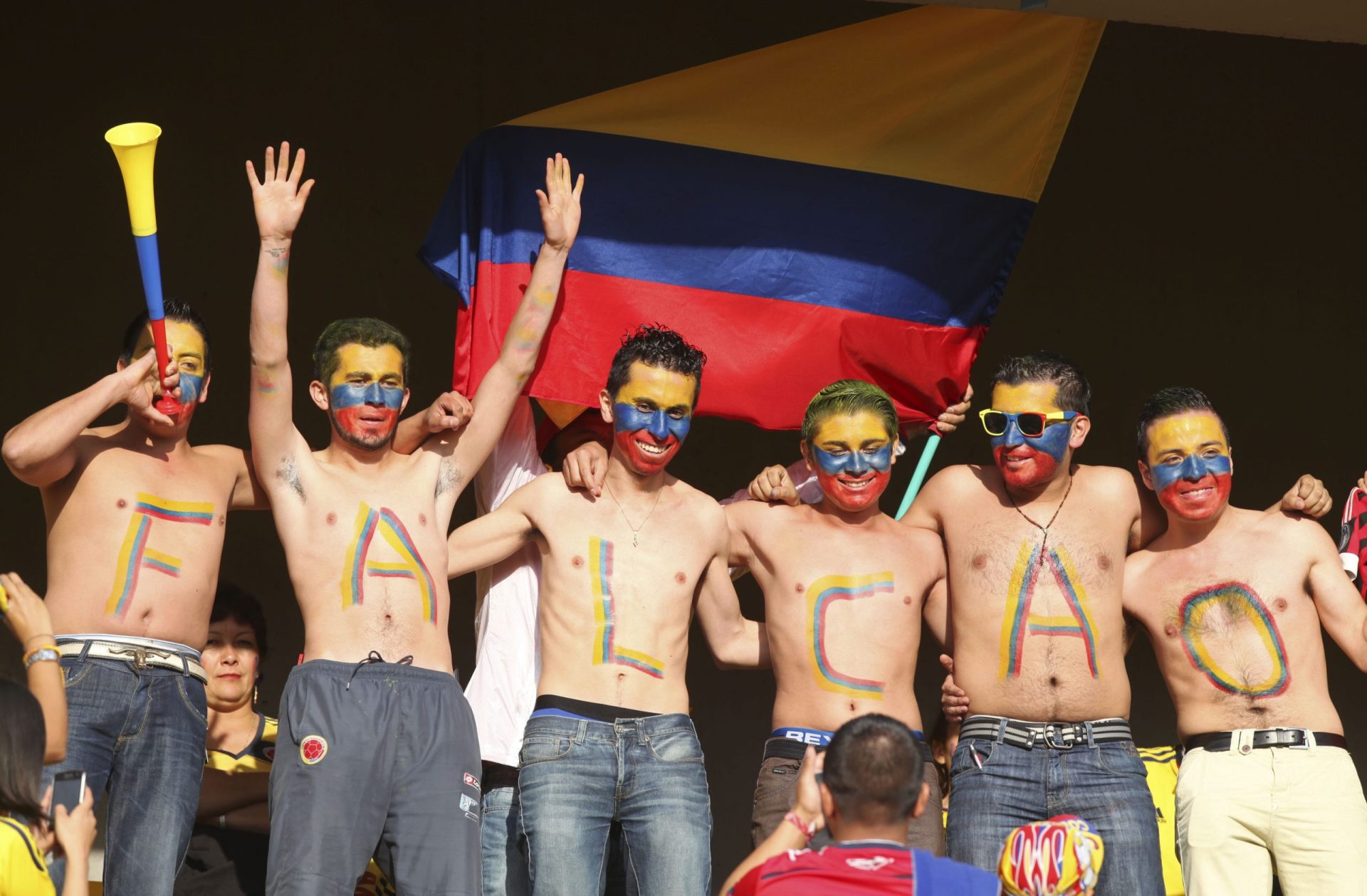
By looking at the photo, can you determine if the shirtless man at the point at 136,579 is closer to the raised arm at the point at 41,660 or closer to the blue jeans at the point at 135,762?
the blue jeans at the point at 135,762

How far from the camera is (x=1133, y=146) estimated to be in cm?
912

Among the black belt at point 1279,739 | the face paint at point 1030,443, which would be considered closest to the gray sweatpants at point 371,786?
the face paint at point 1030,443

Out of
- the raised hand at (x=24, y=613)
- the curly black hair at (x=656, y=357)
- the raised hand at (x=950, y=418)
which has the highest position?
the curly black hair at (x=656, y=357)

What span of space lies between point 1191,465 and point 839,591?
130 cm

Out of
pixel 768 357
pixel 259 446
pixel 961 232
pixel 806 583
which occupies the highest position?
pixel 961 232

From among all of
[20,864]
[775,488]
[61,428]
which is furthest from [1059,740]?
[61,428]

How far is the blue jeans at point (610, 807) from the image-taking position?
17.3 feet

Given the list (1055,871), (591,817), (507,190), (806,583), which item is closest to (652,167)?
(507,190)

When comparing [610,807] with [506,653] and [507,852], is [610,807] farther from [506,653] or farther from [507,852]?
[506,653]

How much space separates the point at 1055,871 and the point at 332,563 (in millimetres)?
2545

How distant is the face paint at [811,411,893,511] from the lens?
580cm

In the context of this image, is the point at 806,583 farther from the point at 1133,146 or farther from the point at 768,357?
the point at 1133,146

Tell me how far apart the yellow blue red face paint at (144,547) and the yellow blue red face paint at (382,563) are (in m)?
0.54

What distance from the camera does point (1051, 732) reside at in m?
5.52
